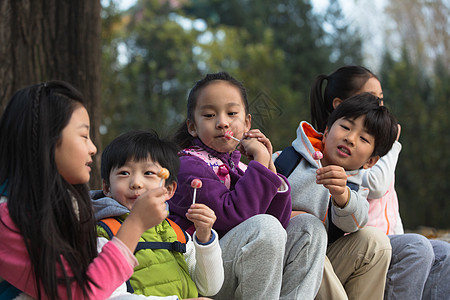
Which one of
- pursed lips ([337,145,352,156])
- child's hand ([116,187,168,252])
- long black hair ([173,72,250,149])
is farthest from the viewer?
pursed lips ([337,145,352,156])

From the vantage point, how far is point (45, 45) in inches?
154

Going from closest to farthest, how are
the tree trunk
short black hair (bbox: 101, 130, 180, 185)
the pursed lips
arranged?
short black hair (bbox: 101, 130, 180, 185) → the pursed lips → the tree trunk

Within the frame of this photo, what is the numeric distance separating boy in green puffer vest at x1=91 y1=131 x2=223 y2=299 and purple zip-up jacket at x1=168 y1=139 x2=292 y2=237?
177mm

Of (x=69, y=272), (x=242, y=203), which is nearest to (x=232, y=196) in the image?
(x=242, y=203)

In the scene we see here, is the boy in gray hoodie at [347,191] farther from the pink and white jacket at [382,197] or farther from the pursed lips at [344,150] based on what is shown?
the pink and white jacket at [382,197]

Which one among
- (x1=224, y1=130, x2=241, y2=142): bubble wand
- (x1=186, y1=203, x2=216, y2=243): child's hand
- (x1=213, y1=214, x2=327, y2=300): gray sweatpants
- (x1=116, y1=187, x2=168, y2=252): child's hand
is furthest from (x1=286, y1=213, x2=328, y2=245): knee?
(x1=116, y1=187, x2=168, y2=252): child's hand

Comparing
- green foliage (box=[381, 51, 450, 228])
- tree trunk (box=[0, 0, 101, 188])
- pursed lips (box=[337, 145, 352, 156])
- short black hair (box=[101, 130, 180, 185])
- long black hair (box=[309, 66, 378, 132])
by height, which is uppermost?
tree trunk (box=[0, 0, 101, 188])

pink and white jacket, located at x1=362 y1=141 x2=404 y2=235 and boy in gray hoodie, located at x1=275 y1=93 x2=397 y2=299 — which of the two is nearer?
boy in gray hoodie, located at x1=275 y1=93 x2=397 y2=299

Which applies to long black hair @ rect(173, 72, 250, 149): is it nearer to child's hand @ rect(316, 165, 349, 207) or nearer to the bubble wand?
the bubble wand

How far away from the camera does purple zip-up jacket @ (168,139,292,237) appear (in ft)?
7.68

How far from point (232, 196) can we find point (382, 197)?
1.16 meters

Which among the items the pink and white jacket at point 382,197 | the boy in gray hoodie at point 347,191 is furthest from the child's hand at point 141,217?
the pink and white jacket at point 382,197

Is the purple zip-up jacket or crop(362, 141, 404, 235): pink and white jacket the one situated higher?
the purple zip-up jacket

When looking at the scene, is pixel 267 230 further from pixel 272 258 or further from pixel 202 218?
pixel 202 218
